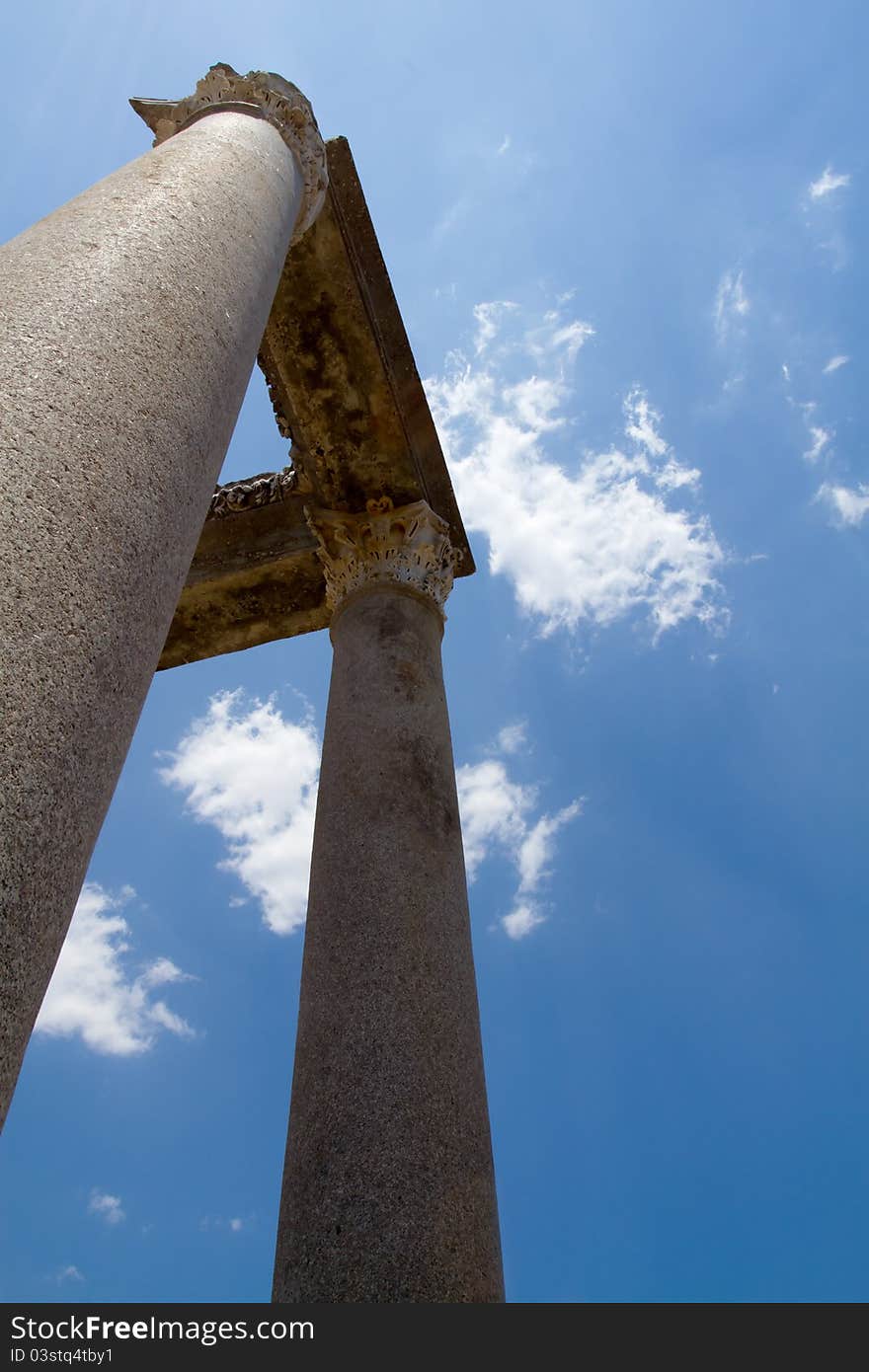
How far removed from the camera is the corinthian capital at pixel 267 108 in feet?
90.3

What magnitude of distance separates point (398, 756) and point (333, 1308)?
45.8ft

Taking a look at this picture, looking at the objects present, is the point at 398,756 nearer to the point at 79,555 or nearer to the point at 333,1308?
the point at 333,1308

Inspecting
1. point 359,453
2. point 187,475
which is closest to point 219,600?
point 359,453

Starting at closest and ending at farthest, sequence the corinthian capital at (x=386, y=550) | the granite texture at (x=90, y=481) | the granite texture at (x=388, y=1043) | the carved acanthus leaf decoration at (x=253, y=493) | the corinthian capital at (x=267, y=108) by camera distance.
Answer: the granite texture at (x=90, y=481), the granite texture at (x=388, y=1043), the corinthian capital at (x=267, y=108), the corinthian capital at (x=386, y=550), the carved acanthus leaf decoration at (x=253, y=493)

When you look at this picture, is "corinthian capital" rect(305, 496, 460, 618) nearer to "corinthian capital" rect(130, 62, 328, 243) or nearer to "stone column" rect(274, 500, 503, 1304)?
"stone column" rect(274, 500, 503, 1304)

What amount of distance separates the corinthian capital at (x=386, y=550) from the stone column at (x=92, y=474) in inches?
682

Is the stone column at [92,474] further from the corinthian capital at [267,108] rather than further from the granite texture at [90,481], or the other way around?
the corinthian capital at [267,108]

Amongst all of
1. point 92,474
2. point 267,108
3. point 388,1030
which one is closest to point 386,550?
point 267,108

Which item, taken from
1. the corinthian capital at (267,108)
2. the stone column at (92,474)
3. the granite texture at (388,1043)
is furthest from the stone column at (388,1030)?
the corinthian capital at (267,108)

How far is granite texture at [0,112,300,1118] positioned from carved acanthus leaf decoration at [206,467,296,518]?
82.5 ft

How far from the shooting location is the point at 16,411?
32.9 feet

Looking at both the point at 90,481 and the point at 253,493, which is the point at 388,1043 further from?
the point at 253,493

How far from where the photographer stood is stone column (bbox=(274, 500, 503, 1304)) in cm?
1725

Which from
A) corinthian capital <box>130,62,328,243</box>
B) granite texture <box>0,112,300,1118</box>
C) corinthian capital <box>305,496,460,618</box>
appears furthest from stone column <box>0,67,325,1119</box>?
corinthian capital <box>305,496,460,618</box>
